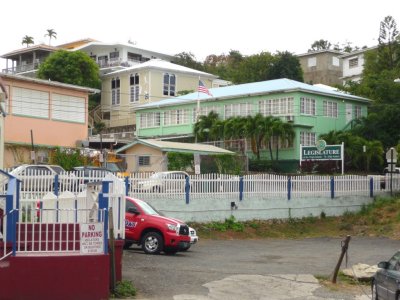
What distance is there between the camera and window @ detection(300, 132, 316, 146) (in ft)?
154

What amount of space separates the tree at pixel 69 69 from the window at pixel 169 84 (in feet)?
22.5

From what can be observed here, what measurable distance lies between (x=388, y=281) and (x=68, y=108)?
32.3 metres

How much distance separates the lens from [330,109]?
164ft

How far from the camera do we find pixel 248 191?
27.4 m

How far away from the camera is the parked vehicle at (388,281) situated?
10711mm

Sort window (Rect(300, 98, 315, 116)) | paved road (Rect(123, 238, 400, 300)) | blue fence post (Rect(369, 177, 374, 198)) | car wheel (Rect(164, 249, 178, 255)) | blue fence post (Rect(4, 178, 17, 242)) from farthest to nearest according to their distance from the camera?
1. window (Rect(300, 98, 315, 116))
2. blue fence post (Rect(369, 177, 374, 198))
3. car wheel (Rect(164, 249, 178, 255))
4. paved road (Rect(123, 238, 400, 300))
5. blue fence post (Rect(4, 178, 17, 242))

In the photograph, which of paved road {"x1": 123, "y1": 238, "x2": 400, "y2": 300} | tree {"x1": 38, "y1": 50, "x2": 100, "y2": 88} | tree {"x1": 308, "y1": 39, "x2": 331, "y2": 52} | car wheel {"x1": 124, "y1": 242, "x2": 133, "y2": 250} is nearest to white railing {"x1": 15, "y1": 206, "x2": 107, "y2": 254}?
paved road {"x1": 123, "y1": 238, "x2": 400, "y2": 300}

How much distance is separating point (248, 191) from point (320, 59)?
210 ft

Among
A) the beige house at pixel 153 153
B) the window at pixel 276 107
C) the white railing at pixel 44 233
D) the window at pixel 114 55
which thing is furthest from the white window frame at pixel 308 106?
the white railing at pixel 44 233

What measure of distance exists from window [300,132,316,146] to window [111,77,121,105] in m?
24.8

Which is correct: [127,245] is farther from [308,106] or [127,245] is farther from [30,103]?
[308,106]

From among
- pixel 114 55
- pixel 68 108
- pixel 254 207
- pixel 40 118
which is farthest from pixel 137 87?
pixel 254 207

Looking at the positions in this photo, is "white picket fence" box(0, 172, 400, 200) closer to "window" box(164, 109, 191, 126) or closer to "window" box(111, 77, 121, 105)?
"window" box(164, 109, 191, 126)

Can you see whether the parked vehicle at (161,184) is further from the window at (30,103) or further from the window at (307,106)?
the window at (307,106)
